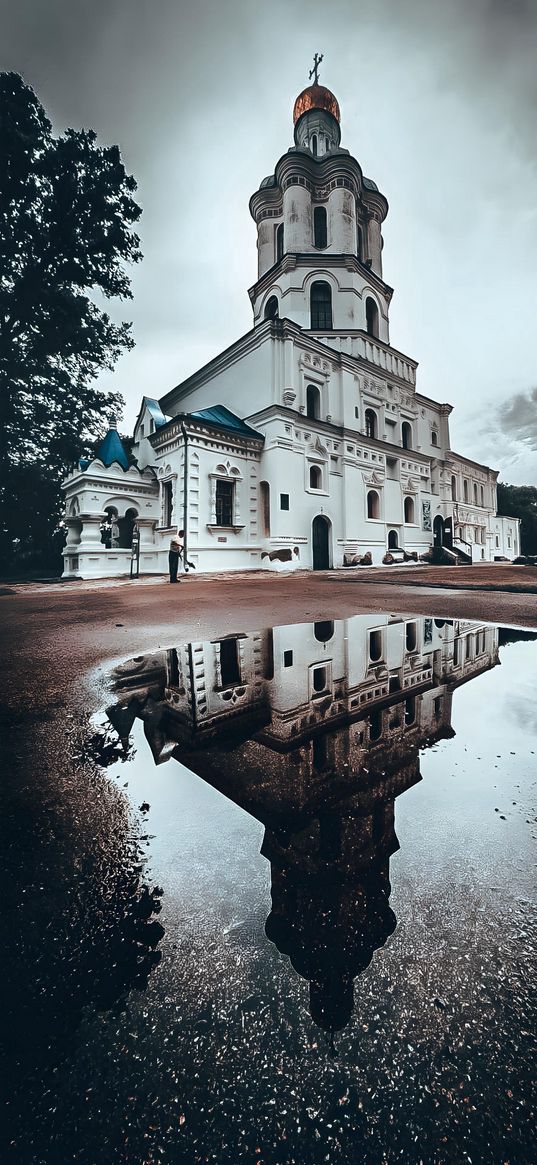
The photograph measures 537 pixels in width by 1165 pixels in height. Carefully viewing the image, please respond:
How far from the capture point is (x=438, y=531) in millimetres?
28828

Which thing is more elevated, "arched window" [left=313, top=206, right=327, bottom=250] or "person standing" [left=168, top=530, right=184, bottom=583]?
"arched window" [left=313, top=206, right=327, bottom=250]

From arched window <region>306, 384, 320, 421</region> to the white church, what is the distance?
6 cm

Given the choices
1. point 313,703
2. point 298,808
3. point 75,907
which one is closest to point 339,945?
point 298,808

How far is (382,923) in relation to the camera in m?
0.96

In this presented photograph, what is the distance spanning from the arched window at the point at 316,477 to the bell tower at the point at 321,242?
26.3 feet

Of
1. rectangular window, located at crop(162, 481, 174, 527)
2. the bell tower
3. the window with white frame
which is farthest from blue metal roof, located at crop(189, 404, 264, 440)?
the bell tower

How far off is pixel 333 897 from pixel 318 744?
867 mm

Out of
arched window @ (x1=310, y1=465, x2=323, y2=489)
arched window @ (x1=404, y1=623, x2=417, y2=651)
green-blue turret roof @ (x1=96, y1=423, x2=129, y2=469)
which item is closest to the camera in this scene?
arched window @ (x1=404, y1=623, x2=417, y2=651)

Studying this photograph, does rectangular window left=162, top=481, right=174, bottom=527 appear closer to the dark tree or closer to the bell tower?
the dark tree

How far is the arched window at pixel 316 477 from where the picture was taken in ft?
66.2

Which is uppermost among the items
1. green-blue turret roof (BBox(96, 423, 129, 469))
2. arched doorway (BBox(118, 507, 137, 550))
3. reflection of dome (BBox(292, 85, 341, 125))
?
reflection of dome (BBox(292, 85, 341, 125))

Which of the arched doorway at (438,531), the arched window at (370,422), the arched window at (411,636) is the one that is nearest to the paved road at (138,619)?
the arched window at (411,636)

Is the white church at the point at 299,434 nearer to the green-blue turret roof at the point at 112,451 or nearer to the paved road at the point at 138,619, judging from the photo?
the green-blue turret roof at the point at 112,451

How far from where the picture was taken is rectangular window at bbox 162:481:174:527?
1775cm
